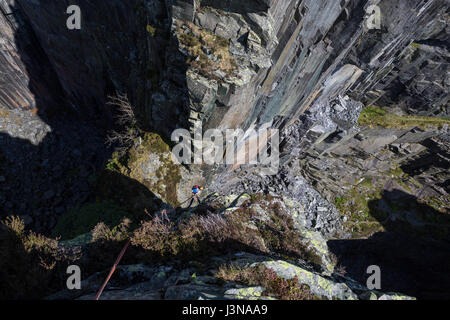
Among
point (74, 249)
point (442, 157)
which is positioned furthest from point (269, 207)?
point (442, 157)

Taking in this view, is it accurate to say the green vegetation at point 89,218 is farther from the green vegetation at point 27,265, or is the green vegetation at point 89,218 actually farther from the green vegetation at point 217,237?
the green vegetation at point 217,237

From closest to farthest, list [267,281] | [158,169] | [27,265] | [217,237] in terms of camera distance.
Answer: [267,281] < [27,265] < [217,237] < [158,169]

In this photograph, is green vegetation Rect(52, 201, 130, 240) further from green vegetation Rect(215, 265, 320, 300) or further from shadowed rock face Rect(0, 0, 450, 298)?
green vegetation Rect(215, 265, 320, 300)

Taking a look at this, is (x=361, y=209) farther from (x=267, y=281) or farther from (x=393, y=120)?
(x=267, y=281)

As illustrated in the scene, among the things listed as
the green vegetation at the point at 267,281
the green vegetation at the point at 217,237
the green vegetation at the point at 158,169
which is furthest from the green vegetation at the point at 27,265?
the green vegetation at the point at 158,169

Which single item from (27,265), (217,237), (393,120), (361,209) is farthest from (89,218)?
(393,120)

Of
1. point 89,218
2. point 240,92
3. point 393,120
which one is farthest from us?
point 393,120
